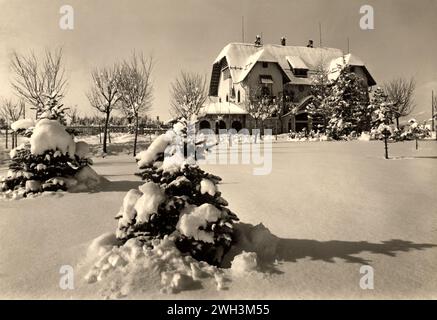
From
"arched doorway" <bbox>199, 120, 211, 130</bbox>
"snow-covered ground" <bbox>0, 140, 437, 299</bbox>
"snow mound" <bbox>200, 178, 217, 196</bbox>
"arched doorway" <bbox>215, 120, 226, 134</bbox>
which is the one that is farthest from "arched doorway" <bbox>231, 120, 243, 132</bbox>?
"snow mound" <bbox>200, 178, 217, 196</bbox>

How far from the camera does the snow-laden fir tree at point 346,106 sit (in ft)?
114

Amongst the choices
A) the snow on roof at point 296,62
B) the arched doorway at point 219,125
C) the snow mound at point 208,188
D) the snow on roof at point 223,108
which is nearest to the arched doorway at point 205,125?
the arched doorway at point 219,125

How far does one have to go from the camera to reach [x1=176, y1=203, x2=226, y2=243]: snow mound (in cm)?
410

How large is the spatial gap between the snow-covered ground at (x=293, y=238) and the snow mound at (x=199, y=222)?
568 millimetres

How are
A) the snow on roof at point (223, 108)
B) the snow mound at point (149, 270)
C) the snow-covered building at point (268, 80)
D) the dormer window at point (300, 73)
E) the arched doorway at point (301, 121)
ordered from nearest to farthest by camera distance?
the snow mound at point (149, 270) < the snow on roof at point (223, 108) < the snow-covered building at point (268, 80) < the arched doorway at point (301, 121) < the dormer window at point (300, 73)

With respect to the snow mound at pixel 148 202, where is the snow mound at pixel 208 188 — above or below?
above

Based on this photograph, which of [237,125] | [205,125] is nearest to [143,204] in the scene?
[205,125]

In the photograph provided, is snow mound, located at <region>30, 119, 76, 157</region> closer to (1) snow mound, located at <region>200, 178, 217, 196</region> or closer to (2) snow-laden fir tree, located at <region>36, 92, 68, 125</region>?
(2) snow-laden fir tree, located at <region>36, 92, 68, 125</region>

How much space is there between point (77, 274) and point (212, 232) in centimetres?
176

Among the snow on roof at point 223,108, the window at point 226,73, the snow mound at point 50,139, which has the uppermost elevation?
the window at point 226,73

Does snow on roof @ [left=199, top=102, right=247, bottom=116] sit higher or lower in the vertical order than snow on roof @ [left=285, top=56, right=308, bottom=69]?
lower

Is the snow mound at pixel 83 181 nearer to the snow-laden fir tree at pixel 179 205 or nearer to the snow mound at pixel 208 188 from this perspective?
the snow-laden fir tree at pixel 179 205

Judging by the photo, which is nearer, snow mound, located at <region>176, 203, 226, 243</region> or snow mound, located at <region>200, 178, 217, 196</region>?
snow mound, located at <region>176, 203, 226, 243</region>
